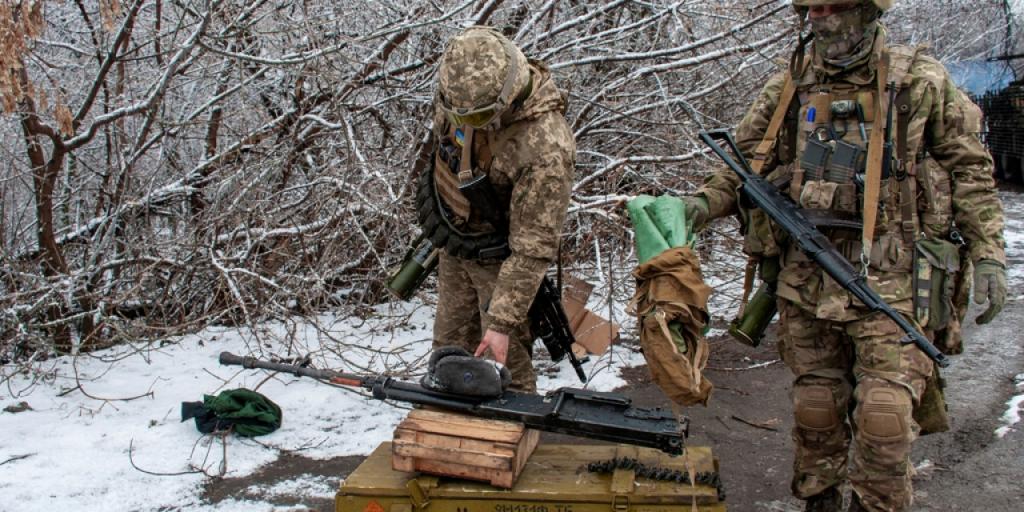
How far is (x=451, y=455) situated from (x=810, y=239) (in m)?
1.41

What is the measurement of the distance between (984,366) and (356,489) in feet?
13.4

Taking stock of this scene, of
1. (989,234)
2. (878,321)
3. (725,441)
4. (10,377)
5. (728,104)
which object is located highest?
(728,104)

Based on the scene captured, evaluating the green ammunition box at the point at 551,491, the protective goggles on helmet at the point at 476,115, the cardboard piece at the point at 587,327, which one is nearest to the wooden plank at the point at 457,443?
the green ammunition box at the point at 551,491

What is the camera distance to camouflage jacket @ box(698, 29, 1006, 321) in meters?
3.01

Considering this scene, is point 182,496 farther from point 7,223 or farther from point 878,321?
point 7,223

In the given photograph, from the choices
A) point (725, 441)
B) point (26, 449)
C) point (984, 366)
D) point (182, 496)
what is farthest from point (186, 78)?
point (984, 366)

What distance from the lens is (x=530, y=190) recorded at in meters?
3.11

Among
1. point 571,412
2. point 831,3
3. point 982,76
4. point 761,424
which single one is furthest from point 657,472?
point 982,76

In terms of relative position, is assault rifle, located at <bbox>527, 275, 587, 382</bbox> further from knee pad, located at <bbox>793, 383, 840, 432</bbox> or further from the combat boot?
the combat boot

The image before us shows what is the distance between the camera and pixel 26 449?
13.5 ft

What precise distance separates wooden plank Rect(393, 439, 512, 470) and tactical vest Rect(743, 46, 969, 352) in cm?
137

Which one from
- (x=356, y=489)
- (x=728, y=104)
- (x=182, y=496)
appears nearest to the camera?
(x=356, y=489)

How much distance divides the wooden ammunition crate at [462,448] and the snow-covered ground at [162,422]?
110 cm

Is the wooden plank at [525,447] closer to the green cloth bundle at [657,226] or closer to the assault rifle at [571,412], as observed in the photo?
the assault rifle at [571,412]
